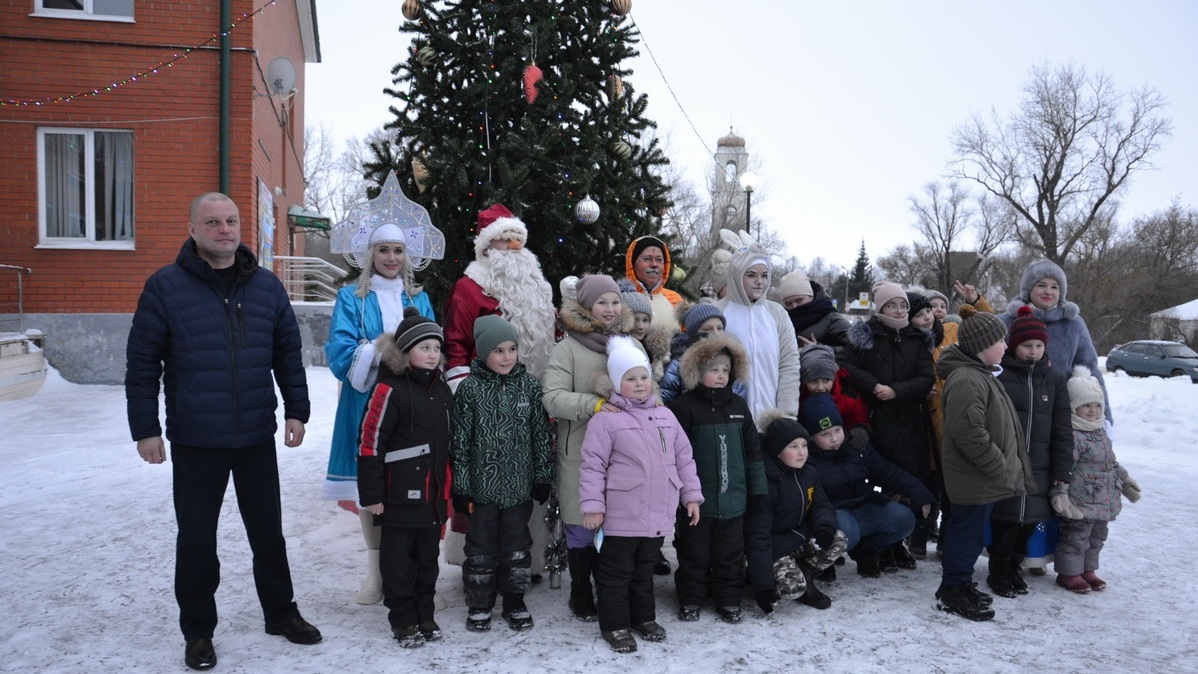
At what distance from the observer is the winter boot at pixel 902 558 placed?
528 cm

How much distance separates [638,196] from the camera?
709 cm

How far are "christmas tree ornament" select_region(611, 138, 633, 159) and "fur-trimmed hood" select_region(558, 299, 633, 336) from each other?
117 inches

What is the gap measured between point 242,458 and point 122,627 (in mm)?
1192

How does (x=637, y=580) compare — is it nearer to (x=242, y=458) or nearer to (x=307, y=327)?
(x=242, y=458)

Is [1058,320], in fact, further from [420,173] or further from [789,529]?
[420,173]

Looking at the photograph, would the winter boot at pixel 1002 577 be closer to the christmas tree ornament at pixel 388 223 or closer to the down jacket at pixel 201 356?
the christmas tree ornament at pixel 388 223

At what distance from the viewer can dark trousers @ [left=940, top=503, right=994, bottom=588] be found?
4469mm

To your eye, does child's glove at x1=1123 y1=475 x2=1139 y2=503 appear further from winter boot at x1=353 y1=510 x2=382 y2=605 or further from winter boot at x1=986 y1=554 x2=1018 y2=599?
winter boot at x1=353 y1=510 x2=382 y2=605

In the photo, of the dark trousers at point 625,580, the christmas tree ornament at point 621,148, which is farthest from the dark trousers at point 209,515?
the christmas tree ornament at point 621,148

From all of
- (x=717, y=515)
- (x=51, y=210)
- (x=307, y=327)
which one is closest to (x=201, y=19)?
(x=51, y=210)

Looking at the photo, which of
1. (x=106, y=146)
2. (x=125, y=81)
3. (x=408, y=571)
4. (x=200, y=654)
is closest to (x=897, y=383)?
(x=408, y=571)

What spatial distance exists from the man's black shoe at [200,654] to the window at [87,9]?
11.3 m

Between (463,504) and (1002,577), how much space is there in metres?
3.42

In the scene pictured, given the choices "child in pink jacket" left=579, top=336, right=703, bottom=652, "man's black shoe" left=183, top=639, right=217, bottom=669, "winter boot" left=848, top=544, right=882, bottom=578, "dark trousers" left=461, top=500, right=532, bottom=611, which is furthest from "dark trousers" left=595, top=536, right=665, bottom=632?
"man's black shoe" left=183, top=639, right=217, bottom=669
